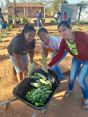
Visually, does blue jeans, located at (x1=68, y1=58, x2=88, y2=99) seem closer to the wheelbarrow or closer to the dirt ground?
the dirt ground

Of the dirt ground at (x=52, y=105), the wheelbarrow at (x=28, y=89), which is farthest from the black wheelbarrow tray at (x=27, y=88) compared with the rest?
the dirt ground at (x=52, y=105)

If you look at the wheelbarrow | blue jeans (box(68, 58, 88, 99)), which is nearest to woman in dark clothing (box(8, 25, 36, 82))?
the wheelbarrow

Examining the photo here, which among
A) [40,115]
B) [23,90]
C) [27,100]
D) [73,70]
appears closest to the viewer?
[27,100]

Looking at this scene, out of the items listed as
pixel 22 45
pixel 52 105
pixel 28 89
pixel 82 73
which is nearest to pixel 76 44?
pixel 82 73

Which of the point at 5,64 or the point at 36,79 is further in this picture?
the point at 5,64

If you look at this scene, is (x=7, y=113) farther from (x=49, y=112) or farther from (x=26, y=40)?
(x=26, y=40)

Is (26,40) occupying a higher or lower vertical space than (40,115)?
higher

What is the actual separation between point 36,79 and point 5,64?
10.5ft

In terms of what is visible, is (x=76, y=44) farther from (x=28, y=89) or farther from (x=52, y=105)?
(x=52, y=105)

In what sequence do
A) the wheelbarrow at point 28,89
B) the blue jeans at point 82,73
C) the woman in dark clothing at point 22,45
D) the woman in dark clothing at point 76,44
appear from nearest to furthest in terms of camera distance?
the wheelbarrow at point 28,89
the woman in dark clothing at point 76,44
the woman in dark clothing at point 22,45
the blue jeans at point 82,73

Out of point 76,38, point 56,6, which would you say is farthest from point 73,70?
point 56,6

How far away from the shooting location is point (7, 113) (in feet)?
15.3

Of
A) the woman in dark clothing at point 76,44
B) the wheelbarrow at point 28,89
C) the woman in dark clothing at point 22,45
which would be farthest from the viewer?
the woman in dark clothing at point 22,45

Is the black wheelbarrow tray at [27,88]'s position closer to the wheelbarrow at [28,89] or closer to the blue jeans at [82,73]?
the wheelbarrow at [28,89]
